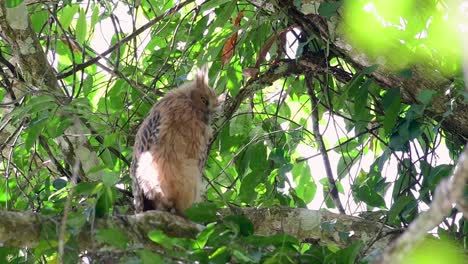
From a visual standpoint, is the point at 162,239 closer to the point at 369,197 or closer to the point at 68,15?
the point at 369,197

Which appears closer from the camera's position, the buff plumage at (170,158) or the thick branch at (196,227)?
the thick branch at (196,227)

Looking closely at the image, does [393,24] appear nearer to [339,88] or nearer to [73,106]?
[339,88]

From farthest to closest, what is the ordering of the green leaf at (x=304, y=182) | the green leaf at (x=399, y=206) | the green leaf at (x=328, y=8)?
the green leaf at (x=304, y=182) < the green leaf at (x=328, y=8) < the green leaf at (x=399, y=206)

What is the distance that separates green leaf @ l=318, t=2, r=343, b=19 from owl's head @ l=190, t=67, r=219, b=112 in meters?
1.09

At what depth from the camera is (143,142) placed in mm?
4547

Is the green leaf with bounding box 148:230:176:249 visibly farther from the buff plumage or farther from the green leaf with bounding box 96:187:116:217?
the buff plumage

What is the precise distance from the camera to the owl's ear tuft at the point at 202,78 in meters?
4.84

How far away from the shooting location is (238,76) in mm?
4863

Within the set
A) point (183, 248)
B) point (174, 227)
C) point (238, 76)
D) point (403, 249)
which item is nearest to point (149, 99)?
point (238, 76)

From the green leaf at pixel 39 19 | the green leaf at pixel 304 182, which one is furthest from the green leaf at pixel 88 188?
the green leaf at pixel 304 182

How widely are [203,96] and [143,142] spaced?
1.58 ft

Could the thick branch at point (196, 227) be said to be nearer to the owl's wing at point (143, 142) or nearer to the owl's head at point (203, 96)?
the owl's wing at point (143, 142)

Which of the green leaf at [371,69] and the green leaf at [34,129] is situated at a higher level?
the green leaf at [371,69]

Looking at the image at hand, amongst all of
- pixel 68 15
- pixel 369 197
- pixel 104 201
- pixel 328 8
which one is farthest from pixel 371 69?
pixel 68 15
